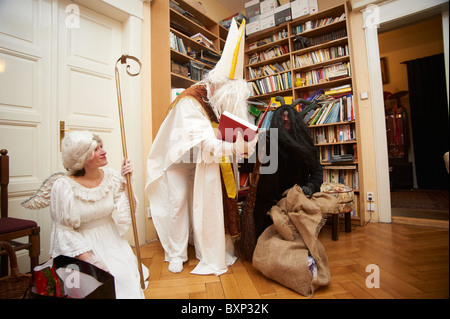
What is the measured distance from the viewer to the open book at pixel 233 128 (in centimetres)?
118

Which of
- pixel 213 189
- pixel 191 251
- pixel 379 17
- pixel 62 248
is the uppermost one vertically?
pixel 379 17

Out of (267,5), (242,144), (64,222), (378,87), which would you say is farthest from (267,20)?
(64,222)

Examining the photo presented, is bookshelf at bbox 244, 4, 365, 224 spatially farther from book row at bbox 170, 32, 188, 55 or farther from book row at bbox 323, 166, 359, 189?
book row at bbox 170, 32, 188, 55

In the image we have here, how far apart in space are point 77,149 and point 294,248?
1319 millimetres

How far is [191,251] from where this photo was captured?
1.83m

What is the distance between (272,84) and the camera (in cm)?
315

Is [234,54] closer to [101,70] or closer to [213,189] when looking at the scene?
[213,189]

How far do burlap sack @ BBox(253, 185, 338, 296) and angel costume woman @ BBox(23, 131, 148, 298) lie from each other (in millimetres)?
748

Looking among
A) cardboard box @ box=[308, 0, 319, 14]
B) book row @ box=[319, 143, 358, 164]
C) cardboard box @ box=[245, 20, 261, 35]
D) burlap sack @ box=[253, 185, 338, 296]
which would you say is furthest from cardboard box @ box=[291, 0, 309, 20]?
burlap sack @ box=[253, 185, 338, 296]

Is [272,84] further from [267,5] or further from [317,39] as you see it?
[267,5]

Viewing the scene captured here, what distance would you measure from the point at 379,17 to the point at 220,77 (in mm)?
2299

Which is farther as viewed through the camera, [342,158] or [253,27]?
[253,27]

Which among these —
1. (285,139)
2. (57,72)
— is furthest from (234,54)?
(57,72)

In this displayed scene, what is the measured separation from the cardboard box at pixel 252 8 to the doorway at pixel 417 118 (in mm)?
1720
